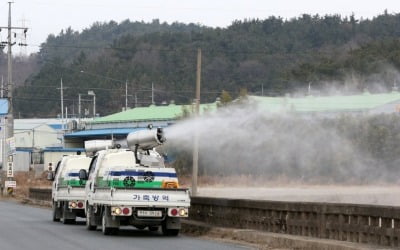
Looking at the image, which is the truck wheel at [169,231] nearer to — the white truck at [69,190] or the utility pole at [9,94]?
the white truck at [69,190]

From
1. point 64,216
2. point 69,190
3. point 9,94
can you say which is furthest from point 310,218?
point 9,94

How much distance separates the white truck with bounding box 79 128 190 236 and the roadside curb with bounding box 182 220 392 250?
3.78ft

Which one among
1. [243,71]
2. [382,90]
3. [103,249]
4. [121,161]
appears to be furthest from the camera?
[243,71]

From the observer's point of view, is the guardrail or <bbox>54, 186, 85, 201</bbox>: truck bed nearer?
the guardrail

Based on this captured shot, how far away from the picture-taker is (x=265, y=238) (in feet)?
73.6

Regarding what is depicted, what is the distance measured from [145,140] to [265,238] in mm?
5862

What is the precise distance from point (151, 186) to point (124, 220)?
47.3 inches

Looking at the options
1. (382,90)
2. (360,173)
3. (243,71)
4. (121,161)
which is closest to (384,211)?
(121,161)

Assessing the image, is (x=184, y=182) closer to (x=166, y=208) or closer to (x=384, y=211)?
(x=166, y=208)

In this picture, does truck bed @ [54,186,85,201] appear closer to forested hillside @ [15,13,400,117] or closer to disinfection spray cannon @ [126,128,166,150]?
disinfection spray cannon @ [126,128,166,150]

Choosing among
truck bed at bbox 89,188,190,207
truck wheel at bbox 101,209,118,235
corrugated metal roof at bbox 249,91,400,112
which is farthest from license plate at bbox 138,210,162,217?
corrugated metal roof at bbox 249,91,400,112

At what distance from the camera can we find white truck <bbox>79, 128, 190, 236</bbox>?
2486cm

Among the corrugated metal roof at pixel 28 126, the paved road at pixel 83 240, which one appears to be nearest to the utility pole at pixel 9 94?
the paved road at pixel 83 240

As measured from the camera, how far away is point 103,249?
20625 mm
